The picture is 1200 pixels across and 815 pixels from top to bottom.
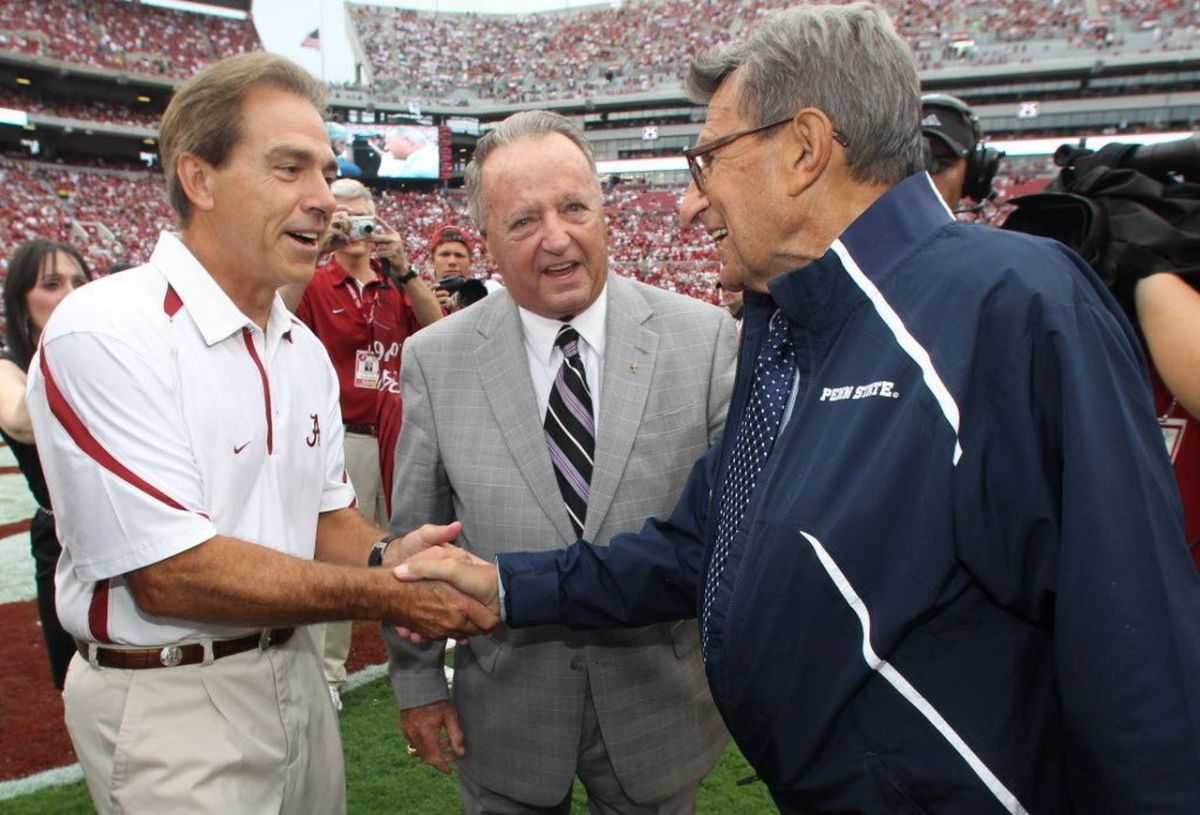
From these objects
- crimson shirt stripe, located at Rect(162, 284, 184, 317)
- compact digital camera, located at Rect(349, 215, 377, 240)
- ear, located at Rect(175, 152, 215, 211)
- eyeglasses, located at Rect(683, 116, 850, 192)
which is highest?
compact digital camera, located at Rect(349, 215, 377, 240)

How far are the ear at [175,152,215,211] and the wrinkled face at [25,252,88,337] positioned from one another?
1.95 metres

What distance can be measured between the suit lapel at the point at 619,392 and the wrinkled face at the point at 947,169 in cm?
103

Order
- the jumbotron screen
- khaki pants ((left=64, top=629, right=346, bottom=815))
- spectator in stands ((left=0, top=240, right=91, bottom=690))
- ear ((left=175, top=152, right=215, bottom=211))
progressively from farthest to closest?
the jumbotron screen, spectator in stands ((left=0, top=240, right=91, bottom=690)), ear ((left=175, top=152, right=215, bottom=211)), khaki pants ((left=64, top=629, right=346, bottom=815))

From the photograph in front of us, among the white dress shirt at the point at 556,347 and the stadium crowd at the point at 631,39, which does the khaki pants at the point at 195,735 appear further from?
the stadium crowd at the point at 631,39

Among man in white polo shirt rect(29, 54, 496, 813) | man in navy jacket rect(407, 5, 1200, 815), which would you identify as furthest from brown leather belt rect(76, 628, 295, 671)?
man in navy jacket rect(407, 5, 1200, 815)

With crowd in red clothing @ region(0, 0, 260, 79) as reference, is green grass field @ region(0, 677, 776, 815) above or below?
below

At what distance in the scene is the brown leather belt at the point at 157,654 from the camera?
6.08 ft

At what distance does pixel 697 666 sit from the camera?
2.36 m

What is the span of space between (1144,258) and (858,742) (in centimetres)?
112

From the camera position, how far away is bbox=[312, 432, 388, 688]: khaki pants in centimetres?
457

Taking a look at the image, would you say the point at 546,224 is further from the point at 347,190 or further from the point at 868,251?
the point at 347,190

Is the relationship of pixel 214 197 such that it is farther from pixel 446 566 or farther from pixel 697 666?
pixel 697 666

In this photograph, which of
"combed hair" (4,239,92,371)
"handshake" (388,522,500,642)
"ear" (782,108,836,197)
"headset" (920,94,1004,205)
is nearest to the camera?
"ear" (782,108,836,197)

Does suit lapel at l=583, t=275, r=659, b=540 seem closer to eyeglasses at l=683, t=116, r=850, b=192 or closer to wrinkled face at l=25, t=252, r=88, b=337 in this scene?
eyeglasses at l=683, t=116, r=850, b=192
